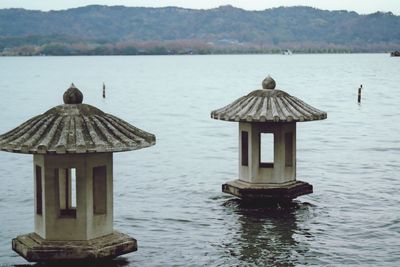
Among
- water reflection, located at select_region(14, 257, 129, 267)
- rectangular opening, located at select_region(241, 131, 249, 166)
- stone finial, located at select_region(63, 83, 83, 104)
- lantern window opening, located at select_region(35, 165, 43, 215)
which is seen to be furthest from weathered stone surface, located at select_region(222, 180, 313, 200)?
Answer: stone finial, located at select_region(63, 83, 83, 104)

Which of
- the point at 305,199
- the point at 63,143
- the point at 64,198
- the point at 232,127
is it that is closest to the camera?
the point at 63,143

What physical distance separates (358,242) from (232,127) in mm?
33478

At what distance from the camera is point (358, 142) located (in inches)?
1676

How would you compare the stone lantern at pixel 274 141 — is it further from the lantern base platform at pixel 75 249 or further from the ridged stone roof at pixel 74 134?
the lantern base platform at pixel 75 249

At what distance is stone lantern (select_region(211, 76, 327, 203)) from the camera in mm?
19688

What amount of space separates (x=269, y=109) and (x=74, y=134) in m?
7.54

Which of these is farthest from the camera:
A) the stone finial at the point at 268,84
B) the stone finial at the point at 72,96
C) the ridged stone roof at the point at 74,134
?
the stone finial at the point at 268,84

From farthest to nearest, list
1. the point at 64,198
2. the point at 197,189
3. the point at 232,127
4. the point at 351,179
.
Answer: the point at 232,127 → the point at 351,179 → the point at 197,189 → the point at 64,198

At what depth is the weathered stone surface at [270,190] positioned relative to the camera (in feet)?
66.0

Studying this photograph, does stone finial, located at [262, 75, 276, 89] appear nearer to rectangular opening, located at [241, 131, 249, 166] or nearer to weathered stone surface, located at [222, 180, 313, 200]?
rectangular opening, located at [241, 131, 249, 166]

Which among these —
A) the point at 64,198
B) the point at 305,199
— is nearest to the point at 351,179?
the point at 305,199

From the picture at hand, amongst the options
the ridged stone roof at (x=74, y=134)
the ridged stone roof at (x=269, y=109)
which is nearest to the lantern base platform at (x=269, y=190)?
the ridged stone roof at (x=269, y=109)

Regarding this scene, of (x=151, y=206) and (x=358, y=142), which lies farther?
(x=358, y=142)

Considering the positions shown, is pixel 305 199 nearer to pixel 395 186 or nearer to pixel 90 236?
pixel 395 186
